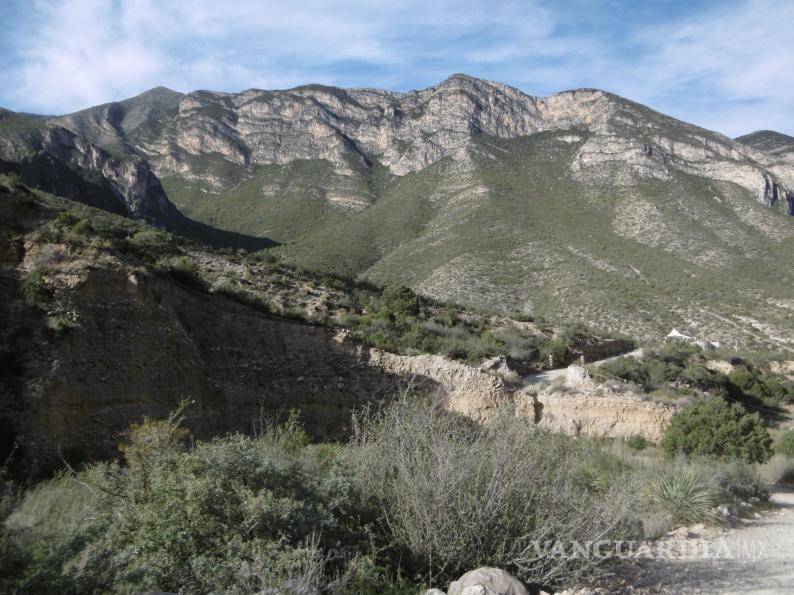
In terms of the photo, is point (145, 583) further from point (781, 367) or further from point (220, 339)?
point (781, 367)

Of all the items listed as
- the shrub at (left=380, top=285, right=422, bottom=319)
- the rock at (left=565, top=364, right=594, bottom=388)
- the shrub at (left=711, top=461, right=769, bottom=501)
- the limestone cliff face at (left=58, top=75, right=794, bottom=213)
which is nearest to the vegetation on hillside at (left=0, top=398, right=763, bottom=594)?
the shrub at (left=711, top=461, right=769, bottom=501)

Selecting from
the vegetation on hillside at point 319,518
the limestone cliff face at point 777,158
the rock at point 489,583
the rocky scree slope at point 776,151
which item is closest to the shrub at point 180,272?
the vegetation on hillside at point 319,518

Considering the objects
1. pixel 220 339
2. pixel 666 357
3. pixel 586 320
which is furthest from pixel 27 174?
pixel 666 357

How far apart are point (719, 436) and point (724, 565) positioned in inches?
250

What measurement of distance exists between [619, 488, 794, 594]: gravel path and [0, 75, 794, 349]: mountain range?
27.8 meters

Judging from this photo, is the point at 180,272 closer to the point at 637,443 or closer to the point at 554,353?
the point at 637,443

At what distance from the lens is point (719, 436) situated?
11.0m

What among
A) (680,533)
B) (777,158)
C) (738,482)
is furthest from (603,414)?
(777,158)

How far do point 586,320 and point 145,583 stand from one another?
111 ft

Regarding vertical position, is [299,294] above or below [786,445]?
above

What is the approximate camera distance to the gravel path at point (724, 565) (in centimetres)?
500

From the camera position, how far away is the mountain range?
38.9 metres

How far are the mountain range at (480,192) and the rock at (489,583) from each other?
104 feet

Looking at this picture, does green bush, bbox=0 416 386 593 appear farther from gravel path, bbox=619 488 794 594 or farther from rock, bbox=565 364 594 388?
rock, bbox=565 364 594 388
